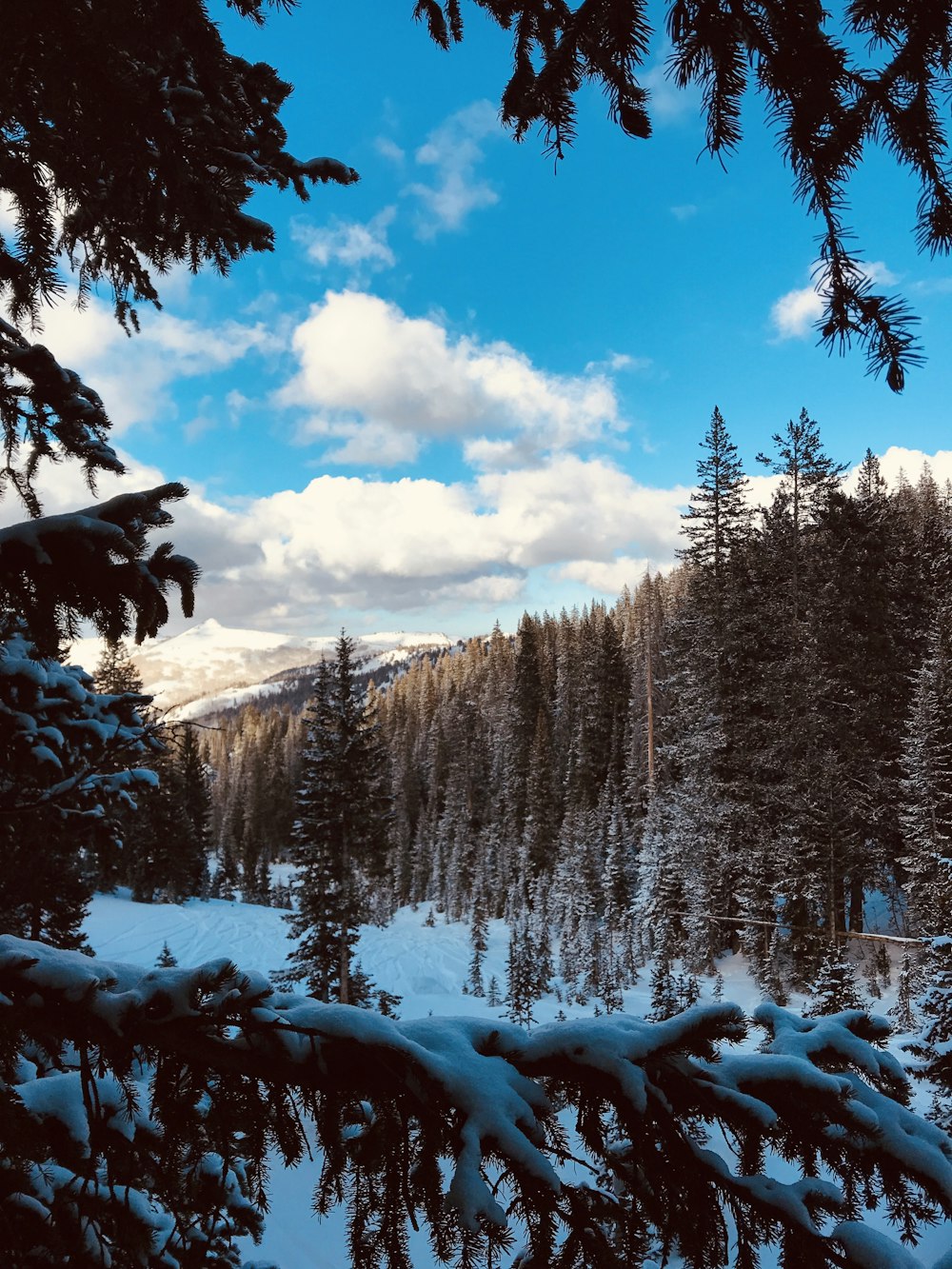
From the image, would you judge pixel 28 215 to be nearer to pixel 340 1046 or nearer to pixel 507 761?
pixel 340 1046

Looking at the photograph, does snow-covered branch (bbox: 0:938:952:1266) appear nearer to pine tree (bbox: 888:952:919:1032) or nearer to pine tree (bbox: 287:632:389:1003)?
pine tree (bbox: 287:632:389:1003)

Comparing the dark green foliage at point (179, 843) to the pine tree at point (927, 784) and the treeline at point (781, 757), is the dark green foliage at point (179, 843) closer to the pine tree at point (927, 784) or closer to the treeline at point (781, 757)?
the treeline at point (781, 757)

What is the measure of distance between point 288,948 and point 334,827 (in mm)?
14710

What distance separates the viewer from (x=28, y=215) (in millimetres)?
2729

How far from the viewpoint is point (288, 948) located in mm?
31406

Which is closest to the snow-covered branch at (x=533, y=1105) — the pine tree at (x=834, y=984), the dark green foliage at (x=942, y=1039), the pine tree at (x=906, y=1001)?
the dark green foliage at (x=942, y=1039)

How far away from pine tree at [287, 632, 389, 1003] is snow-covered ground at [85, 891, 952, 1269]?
2433 millimetres

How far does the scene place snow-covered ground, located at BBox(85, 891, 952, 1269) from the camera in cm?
884

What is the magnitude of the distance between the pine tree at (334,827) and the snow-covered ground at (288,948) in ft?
7.98

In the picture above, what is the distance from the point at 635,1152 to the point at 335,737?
20363mm

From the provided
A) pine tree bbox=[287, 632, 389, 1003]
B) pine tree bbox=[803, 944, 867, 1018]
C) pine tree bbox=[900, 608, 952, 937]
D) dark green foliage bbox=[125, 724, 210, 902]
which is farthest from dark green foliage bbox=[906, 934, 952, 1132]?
dark green foliage bbox=[125, 724, 210, 902]

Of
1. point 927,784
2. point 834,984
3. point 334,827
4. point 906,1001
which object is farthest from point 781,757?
point 334,827

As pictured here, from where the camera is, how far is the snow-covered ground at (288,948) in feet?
29.0

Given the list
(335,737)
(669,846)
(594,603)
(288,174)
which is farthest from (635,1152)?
(594,603)
